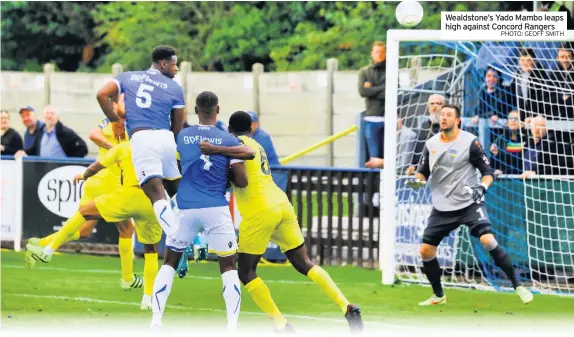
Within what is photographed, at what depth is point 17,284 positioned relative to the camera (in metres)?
14.1

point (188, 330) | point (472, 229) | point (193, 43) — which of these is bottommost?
point (188, 330)

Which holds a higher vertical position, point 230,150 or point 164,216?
point 230,150

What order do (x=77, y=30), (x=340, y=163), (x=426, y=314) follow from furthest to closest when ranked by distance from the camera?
1. (x=77, y=30)
2. (x=340, y=163)
3. (x=426, y=314)

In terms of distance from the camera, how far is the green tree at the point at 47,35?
3697 centimetres

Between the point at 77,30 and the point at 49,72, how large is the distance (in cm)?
972

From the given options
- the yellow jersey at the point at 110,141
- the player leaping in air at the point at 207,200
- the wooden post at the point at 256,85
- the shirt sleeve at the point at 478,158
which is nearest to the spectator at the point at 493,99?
the shirt sleeve at the point at 478,158

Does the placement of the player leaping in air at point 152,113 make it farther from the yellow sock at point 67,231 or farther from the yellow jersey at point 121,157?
the yellow sock at point 67,231

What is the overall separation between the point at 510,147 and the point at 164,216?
564cm

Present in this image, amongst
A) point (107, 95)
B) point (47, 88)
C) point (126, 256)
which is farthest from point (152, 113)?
point (47, 88)

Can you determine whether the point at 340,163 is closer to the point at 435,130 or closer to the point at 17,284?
the point at 435,130

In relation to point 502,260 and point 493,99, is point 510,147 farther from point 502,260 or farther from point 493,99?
point 502,260

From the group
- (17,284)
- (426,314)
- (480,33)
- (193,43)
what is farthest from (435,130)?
(193,43)

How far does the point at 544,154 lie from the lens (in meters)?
15.0

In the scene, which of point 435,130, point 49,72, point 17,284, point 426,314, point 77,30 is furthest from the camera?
point 77,30
